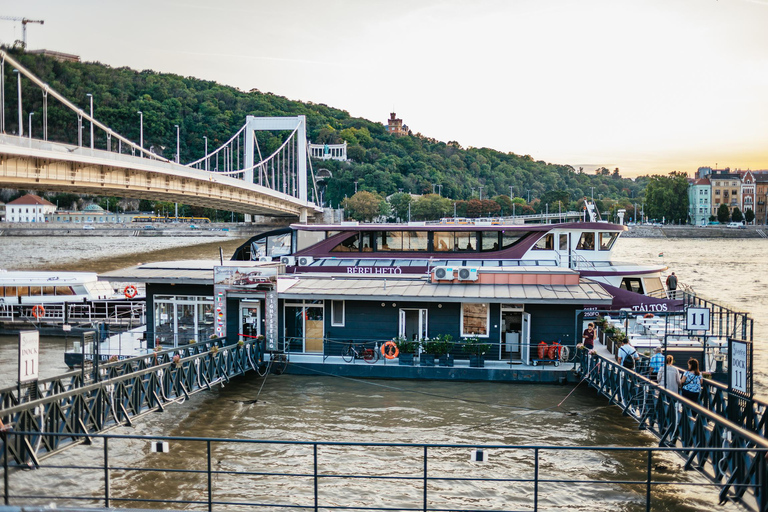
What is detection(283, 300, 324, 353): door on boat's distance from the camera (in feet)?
73.9

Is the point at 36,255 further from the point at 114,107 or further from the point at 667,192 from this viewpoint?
the point at 667,192

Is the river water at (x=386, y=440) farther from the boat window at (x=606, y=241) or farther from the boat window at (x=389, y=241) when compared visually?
the boat window at (x=389, y=241)

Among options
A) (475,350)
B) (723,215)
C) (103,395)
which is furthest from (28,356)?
(723,215)

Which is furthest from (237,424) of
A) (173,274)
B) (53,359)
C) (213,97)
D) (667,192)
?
(667,192)

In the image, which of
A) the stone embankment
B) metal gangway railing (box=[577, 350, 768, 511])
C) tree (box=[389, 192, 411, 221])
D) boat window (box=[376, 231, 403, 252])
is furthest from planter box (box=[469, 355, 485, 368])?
the stone embankment

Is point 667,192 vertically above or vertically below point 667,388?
above

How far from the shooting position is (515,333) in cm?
2192

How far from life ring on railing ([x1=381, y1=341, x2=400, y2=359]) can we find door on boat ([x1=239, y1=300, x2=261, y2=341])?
12.9 feet

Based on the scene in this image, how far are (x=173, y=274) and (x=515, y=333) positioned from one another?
34.3 feet

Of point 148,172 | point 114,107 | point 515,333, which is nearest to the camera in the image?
point 515,333

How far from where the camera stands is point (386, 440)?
1706cm

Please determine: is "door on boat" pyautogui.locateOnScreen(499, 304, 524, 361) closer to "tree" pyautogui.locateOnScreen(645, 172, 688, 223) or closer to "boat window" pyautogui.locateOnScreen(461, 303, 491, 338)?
"boat window" pyautogui.locateOnScreen(461, 303, 491, 338)

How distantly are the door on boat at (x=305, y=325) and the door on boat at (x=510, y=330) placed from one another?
5364 millimetres

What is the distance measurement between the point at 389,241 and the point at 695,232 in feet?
458
